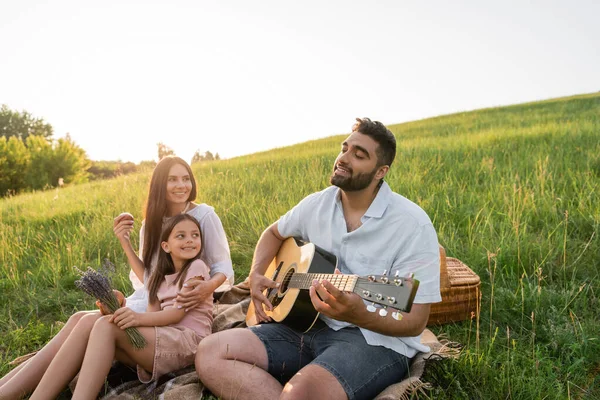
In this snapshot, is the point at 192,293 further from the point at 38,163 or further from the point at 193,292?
the point at 38,163

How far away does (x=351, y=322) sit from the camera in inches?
107

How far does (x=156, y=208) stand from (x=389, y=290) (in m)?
2.27

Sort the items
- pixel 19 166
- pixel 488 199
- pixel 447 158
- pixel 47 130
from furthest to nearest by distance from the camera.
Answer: pixel 47 130, pixel 19 166, pixel 447 158, pixel 488 199

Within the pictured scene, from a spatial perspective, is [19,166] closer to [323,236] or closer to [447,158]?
[447,158]

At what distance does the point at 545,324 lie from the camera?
396 centimetres

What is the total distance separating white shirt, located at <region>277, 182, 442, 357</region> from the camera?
2887mm

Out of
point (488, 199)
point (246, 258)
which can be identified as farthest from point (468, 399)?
point (488, 199)

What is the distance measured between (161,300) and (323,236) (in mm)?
1225

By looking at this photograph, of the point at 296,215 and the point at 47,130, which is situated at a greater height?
the point at 47,130

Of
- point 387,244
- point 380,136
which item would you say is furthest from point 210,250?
point 380,136

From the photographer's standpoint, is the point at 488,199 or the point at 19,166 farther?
the point at 19,166

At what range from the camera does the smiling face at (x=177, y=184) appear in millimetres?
3977

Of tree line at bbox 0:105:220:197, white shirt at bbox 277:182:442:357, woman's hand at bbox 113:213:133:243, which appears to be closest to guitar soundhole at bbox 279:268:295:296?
white shirt at bbox 277:182:442:357

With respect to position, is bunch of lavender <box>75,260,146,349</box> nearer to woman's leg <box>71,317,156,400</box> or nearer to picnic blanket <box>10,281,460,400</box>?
woman's leg <box>71,317,156,400</box>
